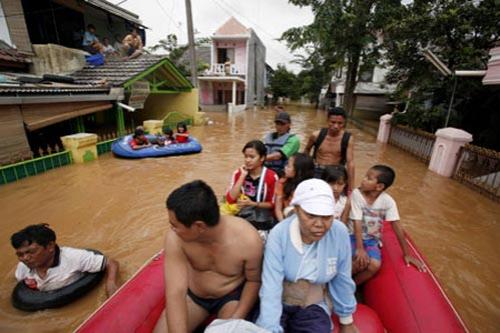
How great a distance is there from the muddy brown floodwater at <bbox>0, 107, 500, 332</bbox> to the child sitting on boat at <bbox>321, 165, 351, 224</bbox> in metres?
1.88

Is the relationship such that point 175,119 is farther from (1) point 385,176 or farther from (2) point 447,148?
(1) point 385,176

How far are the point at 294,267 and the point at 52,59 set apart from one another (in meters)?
11.9

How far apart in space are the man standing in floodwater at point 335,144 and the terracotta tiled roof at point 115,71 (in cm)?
813

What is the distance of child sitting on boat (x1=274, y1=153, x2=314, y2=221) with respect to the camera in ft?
8.68

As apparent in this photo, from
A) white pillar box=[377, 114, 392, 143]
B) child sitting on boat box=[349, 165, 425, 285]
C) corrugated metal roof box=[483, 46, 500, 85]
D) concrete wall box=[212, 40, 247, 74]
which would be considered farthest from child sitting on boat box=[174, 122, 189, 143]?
concrete wall box=[212, 40, 247, 74]

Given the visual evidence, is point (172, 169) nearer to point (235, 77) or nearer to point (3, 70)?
point (3, 70)

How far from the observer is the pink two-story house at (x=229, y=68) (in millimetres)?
23047

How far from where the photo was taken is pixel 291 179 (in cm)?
275

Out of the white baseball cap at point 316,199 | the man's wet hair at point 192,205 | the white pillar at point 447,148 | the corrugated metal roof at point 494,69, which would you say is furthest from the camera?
the white pillar at point 447,148

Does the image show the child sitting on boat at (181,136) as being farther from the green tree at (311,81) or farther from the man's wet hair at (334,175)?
the green tree at (311,81)

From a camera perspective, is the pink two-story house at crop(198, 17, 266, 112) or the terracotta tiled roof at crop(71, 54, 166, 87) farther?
the pink two-story house at crop(198, 17, 266, 112)

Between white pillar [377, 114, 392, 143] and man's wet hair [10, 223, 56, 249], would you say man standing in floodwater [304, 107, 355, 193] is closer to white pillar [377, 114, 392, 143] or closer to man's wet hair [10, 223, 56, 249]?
man's wet hair [10, 223, 56, 249]

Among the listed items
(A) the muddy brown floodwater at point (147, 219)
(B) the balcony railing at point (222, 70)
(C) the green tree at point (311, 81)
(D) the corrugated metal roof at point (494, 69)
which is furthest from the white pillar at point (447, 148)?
(C) the green tree at point (311, 81)

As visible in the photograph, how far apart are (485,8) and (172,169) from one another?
11.9 m
